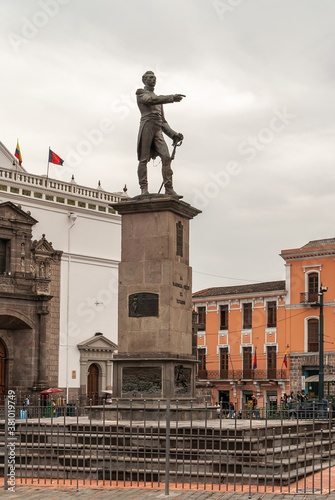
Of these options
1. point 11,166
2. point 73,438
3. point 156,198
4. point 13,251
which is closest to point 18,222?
point 13,251

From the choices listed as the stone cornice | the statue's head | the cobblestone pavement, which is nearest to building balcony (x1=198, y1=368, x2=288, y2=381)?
the stone cornice

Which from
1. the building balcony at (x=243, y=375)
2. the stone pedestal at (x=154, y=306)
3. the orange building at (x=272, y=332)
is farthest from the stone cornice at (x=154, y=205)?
the building balcony at (x=243, y=375)

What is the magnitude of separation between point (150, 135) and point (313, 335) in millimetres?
30865

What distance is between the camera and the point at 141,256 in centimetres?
1739

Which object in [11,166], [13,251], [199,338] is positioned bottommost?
[199,338]

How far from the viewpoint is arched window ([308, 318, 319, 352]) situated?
46.7 m

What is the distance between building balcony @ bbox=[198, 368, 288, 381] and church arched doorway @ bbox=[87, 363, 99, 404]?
582 inches

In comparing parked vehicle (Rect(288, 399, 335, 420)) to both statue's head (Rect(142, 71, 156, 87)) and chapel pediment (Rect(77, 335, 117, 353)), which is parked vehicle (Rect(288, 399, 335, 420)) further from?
chapel pediment (Rect(77, 335, 117, 353))

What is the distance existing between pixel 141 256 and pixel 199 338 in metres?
36.2

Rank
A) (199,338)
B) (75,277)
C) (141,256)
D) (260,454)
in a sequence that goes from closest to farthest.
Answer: (260,454) → (141,256) → (75,277) → (199,338)

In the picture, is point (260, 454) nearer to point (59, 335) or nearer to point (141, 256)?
point (141, 256)

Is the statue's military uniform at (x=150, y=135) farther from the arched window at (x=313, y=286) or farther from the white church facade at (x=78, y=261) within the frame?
the arched window at (x=313, y=286)

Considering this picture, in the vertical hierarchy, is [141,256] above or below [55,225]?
below

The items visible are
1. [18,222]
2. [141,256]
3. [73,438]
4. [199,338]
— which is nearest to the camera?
[73,438]
